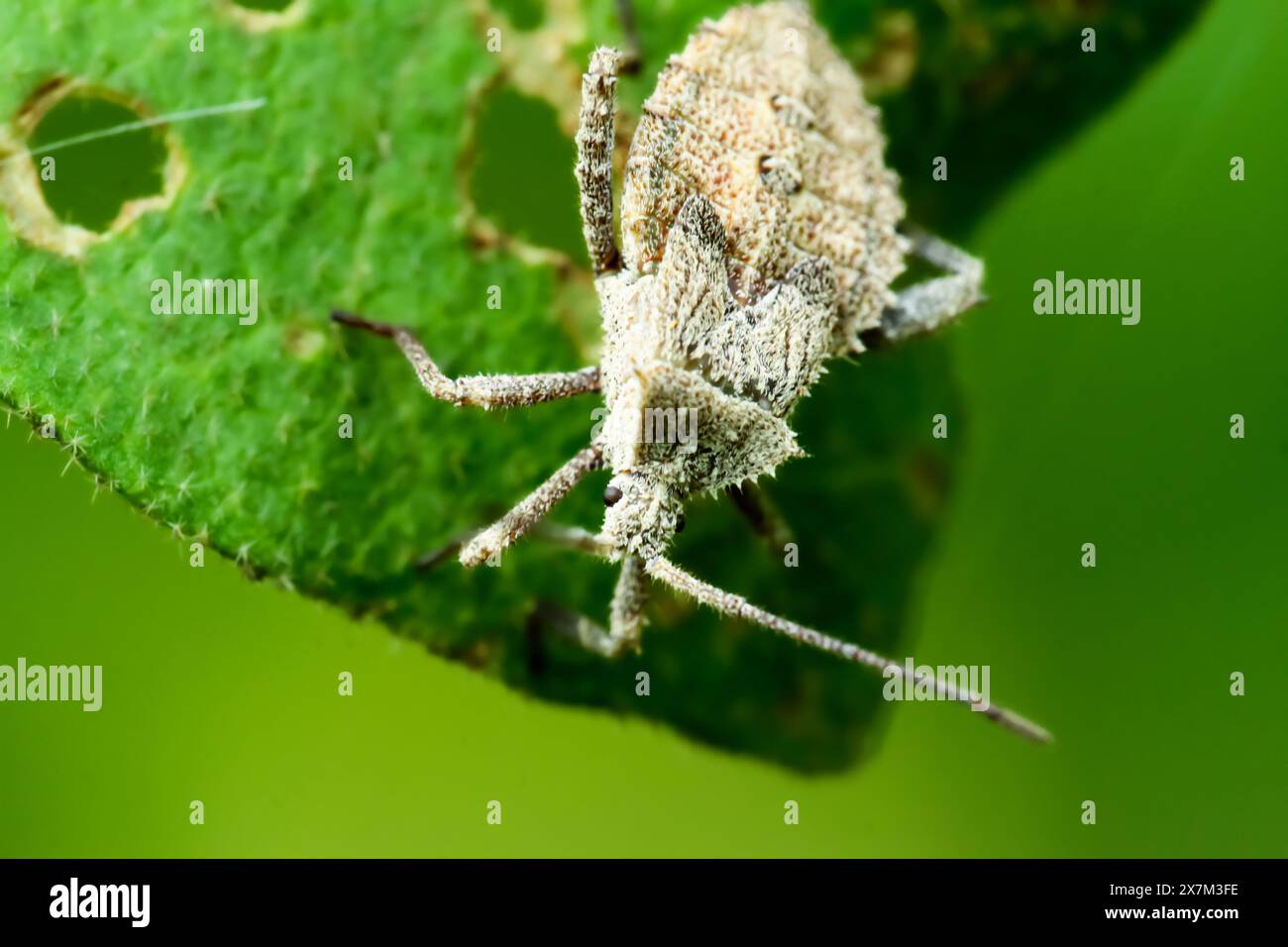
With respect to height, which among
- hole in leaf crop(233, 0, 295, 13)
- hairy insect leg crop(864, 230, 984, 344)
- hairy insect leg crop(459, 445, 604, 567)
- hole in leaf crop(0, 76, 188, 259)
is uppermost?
hole in leaf crop(233, 0, 295, 13)

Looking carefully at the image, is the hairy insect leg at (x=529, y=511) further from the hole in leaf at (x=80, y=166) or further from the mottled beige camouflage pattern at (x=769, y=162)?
the hole in leaf at (x=80, y=166)

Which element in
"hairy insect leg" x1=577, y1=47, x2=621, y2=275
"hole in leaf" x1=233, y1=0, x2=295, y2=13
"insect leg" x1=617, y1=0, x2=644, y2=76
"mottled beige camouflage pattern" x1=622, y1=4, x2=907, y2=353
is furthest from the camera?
"insect leg" x1=617, y1=0, x2=644, y2=76

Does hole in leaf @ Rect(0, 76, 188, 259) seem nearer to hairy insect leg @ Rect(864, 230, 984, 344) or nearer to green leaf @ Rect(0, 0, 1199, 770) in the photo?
green leaf @ Rect(0, 0, 1199, 770)

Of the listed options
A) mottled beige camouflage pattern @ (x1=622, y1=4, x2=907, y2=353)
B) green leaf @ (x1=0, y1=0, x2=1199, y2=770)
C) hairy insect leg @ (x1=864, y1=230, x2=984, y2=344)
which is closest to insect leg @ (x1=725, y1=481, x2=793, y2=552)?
green leaf @ (x1=0, y1=0, x2=1199, y2=770)

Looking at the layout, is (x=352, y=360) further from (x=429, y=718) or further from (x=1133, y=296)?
(x=1133, y=296)

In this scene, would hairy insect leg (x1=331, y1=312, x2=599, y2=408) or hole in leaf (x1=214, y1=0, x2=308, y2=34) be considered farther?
hairy insect leg (x1=331, y1=312, x2=599, y2=408)

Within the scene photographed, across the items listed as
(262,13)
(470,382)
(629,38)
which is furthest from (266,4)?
(470,382)

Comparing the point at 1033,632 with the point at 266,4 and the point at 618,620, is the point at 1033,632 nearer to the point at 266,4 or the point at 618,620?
the point at 618,620

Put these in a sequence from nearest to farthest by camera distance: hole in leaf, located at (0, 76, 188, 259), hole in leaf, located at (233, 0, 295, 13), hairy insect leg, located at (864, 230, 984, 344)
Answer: hole in leaf, located at (0, 76, 188, 259) < hole in leaf, located at (233, 0, 295, 13) < hairy insect leg, located at (864, 230, 984, 344)
